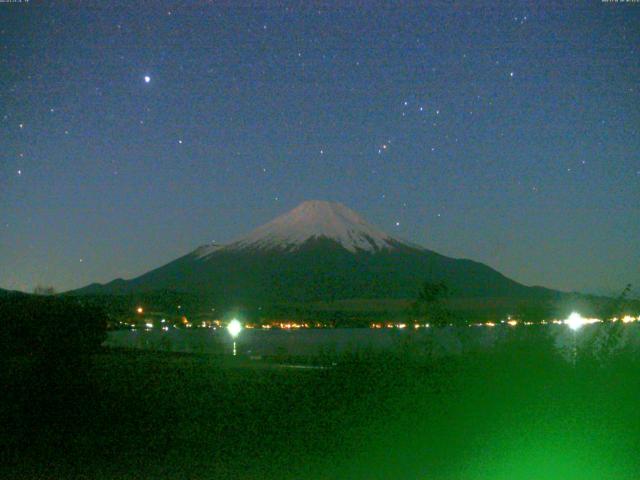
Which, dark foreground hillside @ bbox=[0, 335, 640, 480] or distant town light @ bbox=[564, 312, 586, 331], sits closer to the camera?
dark foreground hillside @ bbox=[0, 335, 640, 480]

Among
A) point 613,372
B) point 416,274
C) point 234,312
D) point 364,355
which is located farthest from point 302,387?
point 416,274

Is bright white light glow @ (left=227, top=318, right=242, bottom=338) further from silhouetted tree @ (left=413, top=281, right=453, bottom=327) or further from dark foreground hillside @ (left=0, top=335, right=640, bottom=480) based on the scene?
dark foreground hillside @ (left=0, top=335, right=640, bottom=480)

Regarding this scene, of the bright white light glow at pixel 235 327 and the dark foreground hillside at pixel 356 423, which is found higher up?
the bright white light glow at pixel 235 327

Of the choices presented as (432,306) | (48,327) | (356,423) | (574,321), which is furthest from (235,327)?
(356,423)

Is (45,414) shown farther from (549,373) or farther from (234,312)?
(234,312)

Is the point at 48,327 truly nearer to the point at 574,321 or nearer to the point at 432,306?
the point at 574,321

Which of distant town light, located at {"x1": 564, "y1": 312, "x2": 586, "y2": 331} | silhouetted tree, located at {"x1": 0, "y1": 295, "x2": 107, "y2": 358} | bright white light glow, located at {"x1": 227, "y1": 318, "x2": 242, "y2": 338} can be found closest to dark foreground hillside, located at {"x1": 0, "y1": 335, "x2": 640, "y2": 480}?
silhouetted tree, located at {"x1": 0, "y1": 295, "x2": 107, "y2": 358}

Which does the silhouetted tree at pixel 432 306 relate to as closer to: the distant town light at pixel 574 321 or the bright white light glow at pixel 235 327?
the distant town light at pixel 574 321

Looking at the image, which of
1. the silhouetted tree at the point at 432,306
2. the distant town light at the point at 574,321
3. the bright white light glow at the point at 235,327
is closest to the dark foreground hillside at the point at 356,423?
the distant town light at the point at 574,321
